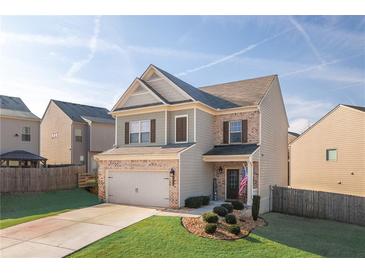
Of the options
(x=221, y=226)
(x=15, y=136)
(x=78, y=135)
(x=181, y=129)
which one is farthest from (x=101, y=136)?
(x=221, y=226)

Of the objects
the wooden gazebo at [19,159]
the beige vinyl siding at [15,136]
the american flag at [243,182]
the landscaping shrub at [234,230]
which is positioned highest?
the beige vinyl siding at [15,136]

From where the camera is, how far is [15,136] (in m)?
24.6

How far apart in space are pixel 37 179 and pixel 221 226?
14534mm

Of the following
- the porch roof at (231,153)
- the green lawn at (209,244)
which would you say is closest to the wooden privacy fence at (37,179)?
the porch roof at (231,153)

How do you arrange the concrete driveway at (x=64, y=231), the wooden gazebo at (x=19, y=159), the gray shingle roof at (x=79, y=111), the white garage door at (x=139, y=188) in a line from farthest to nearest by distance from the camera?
the gray shingle roof at (x=79, y=111), the wooden gazebo at (x=19, y=159), the white garage door at (x=139, y=188), the concrete driveway at (x=64, y=231)

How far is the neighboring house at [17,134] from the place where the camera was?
23875 mm

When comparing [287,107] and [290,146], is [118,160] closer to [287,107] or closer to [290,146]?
[287,107]

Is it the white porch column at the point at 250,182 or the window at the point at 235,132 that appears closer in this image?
the white porch column at the point at 250,182

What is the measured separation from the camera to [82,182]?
23047 mm

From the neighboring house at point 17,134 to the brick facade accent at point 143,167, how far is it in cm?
966

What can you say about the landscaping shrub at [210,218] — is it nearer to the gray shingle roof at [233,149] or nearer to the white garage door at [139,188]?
the white garage door at [139,188]

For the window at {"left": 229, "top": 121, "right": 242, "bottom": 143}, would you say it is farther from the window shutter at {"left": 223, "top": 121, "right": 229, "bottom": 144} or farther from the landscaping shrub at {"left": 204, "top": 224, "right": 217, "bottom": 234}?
the landscaping shrub at {"left": 204, "top": 224, "right": 217, "bottom": 234}

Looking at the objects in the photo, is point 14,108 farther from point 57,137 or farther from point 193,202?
point 193,202

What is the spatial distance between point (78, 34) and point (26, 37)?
1966 millimetres
